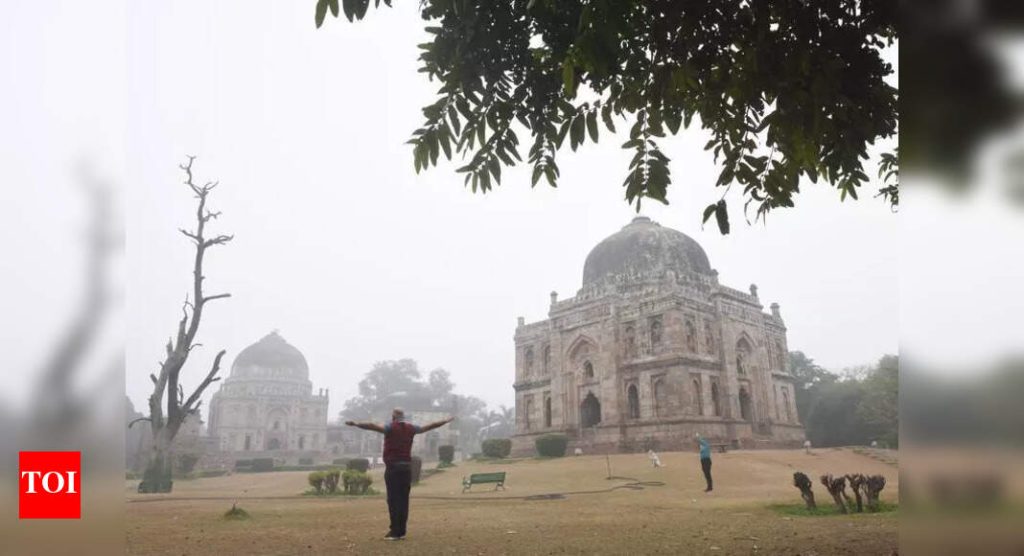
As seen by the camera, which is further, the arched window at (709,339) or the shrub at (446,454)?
the arched window at (709,339)

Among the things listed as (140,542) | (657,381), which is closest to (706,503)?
(140,542)

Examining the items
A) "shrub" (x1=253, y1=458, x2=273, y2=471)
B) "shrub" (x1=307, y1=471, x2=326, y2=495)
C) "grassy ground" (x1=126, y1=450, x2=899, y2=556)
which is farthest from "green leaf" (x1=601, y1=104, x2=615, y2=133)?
"shrub" (x1=253, y1=458, x2=273, y2=471)

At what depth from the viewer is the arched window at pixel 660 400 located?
2639cm

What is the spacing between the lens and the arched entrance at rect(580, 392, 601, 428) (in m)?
29.6

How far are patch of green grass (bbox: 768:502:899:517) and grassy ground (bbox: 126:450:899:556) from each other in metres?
0.15

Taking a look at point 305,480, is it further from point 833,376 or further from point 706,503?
point 833,376

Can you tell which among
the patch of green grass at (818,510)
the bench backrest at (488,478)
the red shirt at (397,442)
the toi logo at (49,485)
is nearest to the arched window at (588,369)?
the bench backrest at (488,478)

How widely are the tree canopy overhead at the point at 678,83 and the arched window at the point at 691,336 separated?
2356 centimetres

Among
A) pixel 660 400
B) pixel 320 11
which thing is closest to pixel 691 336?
pixel 660 400

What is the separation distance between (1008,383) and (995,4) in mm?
630

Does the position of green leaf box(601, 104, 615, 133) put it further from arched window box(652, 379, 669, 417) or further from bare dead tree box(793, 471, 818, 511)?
arched window box(652, 379, 669, 417)

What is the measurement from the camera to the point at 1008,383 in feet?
2.94

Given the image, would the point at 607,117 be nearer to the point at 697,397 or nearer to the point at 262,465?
the point at 697,397

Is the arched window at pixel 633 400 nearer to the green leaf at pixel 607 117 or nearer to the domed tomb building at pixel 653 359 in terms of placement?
the domed tomb building at pixel 653 359
